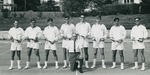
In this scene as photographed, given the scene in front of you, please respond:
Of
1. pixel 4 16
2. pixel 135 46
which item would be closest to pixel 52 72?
pixel 135 46

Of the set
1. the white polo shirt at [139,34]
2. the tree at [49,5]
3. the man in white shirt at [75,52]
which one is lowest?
the man in white shirt at [75,52]

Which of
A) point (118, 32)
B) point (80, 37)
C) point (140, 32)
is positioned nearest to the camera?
point (140, 32)

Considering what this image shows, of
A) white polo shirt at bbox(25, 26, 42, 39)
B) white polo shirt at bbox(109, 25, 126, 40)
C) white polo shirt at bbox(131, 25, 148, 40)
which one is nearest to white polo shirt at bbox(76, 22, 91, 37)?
white polo shirt at bbox(109, 25, 126, 40)

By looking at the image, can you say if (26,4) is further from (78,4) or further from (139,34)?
(139,34)

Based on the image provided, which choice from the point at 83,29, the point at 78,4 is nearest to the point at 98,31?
the point at 83,29

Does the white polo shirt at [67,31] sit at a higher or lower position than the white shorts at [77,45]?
higher

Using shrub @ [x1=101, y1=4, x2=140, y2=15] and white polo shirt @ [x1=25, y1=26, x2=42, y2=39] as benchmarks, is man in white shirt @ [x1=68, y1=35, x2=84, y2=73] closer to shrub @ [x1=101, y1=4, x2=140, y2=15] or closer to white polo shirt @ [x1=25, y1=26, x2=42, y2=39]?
white polo shirt @ [x1=25, y1=26, x2=42, y2=39]

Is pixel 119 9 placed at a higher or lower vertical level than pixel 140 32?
higher

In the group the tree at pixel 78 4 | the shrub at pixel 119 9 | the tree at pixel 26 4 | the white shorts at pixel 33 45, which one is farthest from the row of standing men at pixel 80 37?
the tree at pixel 26 4

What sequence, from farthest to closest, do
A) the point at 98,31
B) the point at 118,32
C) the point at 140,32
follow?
the point at 98,31
the point at 118,32
the point at 140,32

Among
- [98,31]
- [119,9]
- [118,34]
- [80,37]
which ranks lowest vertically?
[80,37]

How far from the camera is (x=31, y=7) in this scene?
76125mm

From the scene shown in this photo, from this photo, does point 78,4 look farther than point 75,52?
Yes

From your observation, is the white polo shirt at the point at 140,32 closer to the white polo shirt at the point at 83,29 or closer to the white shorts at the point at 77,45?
the white polo shirt at the point at 83,29
